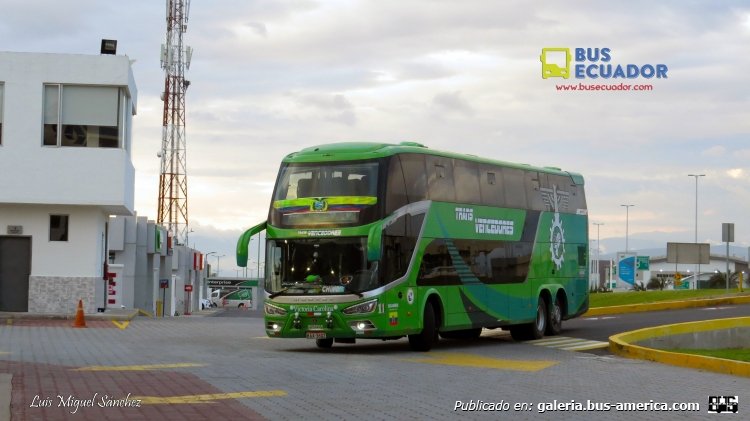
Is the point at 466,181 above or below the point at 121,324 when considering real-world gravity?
above

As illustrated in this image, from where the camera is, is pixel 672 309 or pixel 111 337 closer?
pixel 111 337

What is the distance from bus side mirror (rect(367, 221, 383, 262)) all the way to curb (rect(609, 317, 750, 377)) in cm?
575

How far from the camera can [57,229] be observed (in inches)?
1427

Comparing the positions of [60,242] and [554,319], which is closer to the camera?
[554,319]

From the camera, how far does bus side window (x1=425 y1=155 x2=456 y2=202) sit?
2516 centimetres

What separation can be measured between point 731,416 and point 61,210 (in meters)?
26.5

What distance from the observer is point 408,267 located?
79.6ft

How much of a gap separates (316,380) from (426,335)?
8278mm

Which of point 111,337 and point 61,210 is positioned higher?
point 61,210

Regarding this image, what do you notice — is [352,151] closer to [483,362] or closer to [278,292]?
[278,292]

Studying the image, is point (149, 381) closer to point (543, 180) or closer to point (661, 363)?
point (661, 363)

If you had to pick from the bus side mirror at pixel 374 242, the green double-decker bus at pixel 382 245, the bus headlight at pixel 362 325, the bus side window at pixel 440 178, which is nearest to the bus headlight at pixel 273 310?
the green double-decker bus at pixel 382 245

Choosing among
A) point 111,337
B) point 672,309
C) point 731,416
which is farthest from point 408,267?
point 672,309

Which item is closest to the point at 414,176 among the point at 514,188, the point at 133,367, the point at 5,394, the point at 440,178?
the point at 440,178
